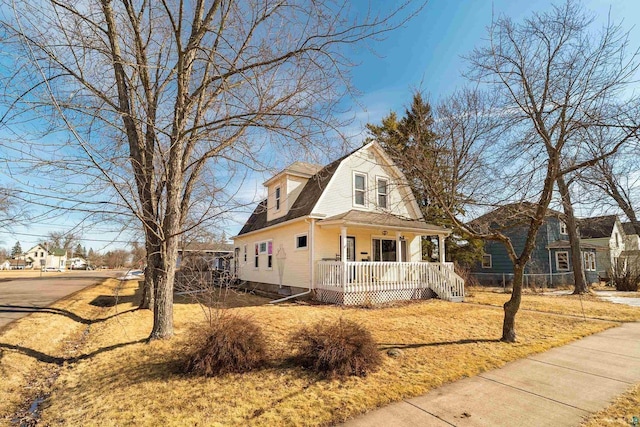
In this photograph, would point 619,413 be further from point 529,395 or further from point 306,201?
point 306,201

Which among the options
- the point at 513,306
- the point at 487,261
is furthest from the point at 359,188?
the point at 487,261

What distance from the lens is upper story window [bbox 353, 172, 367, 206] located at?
15055 millimetres

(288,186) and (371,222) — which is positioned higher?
(288,186)

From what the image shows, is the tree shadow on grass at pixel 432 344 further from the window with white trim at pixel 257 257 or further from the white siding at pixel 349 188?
the window with white trim at pixel 257 257

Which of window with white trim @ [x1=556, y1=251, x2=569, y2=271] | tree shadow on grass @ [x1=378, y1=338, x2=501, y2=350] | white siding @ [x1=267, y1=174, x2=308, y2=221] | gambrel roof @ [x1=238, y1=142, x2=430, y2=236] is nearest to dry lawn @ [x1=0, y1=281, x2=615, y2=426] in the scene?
tree shadow on grass @ [x1=378, y1=338, x2=501, y2=350]

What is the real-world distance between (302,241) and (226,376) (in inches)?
382

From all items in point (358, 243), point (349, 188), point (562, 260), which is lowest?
point (562, 260)

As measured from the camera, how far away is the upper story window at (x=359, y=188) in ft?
49.4

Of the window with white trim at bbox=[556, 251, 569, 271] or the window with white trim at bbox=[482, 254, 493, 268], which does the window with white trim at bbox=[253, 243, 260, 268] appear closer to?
the window with white trim at bbox=[482, 254, 493, 268]

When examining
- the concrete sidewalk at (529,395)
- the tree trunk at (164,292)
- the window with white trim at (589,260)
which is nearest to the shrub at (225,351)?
Result: the tree trunk at (164,292)

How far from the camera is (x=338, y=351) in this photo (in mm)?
4934

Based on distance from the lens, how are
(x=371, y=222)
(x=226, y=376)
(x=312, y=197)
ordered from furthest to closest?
(x=312, y=197) < (x=371, y=222) < (x=226, y=376)

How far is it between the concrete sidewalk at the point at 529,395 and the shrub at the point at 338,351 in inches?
39.1

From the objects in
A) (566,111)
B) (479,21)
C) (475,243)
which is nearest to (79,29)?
(479,21)
